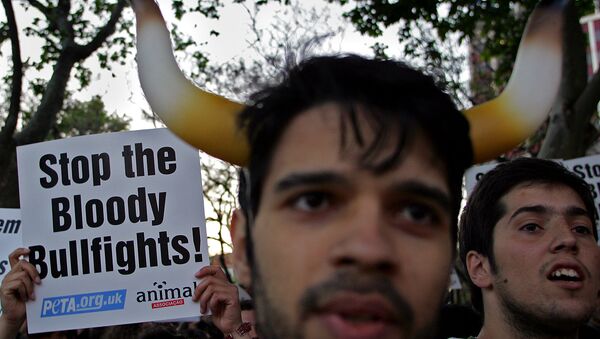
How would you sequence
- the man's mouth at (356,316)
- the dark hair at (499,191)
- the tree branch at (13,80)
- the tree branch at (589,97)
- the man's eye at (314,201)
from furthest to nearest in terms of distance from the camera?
the tree branch at (13,80)
the tree branch at (589,97)
the dark hair at (499,191)
the man's eye at (314,201)
the man's mouth at (356,316)

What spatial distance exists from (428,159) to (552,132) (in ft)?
22.7

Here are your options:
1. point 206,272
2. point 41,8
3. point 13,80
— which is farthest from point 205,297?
point 41,8

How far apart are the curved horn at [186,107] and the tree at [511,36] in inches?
166

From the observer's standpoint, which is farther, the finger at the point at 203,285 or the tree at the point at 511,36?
the tree at the point at 511,36

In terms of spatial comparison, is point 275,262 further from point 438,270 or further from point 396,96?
point 396,96

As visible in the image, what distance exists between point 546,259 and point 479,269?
328 millimetres

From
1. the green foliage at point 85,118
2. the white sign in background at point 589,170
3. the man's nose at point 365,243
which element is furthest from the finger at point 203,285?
the green foliage at point 85,118

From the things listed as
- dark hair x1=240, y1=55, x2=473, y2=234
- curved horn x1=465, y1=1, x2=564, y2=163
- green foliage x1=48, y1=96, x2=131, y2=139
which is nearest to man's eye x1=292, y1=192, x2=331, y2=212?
dark hair x1=240, y1=55, x2=473, y2=234

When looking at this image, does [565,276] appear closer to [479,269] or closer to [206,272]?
[479,269]

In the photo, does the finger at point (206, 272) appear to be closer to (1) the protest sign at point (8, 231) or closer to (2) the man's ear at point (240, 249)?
(2) the man's ear at point (240, 249)

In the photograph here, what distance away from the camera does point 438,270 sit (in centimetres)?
158

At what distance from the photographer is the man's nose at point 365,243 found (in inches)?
57.1

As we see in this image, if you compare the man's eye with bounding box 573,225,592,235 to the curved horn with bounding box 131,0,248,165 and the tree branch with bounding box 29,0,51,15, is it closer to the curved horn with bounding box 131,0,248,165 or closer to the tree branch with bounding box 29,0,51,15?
the curved horn with bounding box 131,0,248,165

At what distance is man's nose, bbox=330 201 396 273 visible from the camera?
145 cm
